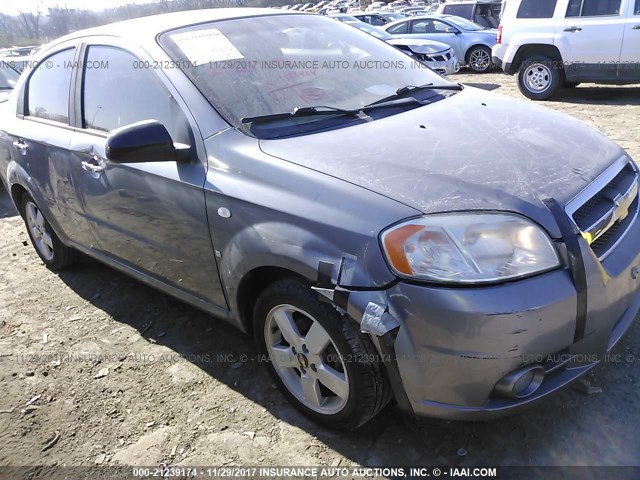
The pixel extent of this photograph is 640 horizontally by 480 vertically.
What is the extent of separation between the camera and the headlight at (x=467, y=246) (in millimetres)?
1889

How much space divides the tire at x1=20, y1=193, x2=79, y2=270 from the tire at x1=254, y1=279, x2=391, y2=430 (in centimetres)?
230

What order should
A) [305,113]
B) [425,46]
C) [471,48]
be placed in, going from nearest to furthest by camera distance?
Result: [305,113]
[425,46]
[471,48]

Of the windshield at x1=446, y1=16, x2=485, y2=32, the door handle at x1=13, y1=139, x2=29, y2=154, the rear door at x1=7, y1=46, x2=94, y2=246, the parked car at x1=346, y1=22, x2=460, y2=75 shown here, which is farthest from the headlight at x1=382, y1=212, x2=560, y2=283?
the windshield at x1=446, y1=16, x2=485, y2=32

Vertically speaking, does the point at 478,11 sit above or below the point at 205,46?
below

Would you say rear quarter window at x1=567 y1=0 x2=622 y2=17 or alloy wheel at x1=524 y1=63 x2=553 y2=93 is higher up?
rear quarter window at x1=567 y1=0 x2=622 y2=17

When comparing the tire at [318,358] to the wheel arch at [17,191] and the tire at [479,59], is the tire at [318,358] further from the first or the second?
the tire at [479,59]

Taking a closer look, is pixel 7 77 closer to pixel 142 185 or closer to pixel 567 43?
pixel 142 185

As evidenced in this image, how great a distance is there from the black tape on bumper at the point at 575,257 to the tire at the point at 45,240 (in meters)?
3.44

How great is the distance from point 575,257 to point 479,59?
12.9m

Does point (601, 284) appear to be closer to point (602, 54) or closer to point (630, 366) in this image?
point (630, 366)

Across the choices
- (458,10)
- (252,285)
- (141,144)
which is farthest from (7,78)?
(458,10)

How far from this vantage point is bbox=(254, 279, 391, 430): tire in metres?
2.09

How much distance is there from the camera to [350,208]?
201 centimetres

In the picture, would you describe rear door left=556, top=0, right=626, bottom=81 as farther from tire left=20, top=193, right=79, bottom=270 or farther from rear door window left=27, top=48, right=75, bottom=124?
tire left=20, top=193, right=79, bottom=270
